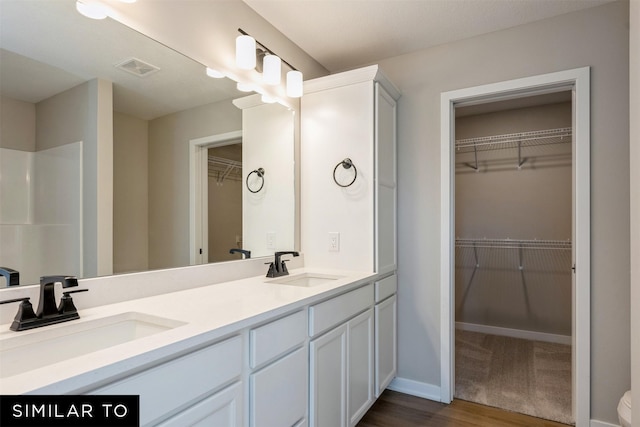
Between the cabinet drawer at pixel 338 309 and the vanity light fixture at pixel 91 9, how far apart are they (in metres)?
1.39

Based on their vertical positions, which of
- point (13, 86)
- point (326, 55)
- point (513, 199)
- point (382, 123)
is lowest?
point (513, 199)

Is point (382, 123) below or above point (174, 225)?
above

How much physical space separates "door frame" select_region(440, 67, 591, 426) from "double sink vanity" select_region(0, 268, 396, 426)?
715 mm

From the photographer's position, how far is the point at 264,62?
2.02 m

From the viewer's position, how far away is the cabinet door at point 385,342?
2.15 m

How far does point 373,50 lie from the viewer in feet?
8.17

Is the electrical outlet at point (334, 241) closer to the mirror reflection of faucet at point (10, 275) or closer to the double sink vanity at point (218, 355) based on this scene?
the double sink vanity at point (218, 355)

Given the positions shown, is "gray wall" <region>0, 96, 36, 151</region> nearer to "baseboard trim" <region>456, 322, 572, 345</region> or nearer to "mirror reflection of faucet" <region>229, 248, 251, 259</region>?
"mirror reflection of faucet" <region>229, 248, 251, 259</region>

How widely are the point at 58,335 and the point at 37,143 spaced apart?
24.2 inches

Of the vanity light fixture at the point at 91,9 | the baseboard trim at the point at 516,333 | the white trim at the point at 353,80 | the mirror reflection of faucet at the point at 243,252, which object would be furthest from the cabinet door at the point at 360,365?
the baseboard trim at the point at 516,333

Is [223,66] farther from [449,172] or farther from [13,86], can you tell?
[449,172]

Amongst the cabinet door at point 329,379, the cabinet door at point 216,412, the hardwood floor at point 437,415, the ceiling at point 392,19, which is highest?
the ceiling at point 392,19
